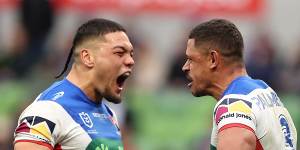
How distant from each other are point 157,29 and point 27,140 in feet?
38.7

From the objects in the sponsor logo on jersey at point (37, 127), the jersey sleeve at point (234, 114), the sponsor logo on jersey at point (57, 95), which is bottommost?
the sponsor logo on jersey at point (37, 127)

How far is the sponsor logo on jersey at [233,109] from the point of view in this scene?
334 inches

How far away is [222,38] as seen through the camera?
8.89 metres

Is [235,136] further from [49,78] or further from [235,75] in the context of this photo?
[49,78]

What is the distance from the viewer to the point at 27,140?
342 inches

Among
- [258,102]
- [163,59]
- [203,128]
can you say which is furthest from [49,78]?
[258,102]

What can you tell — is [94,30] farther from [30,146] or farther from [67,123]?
[30,146]

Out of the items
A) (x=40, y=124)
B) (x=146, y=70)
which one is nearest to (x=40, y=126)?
(x=40, y=124)

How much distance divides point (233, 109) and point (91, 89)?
1317 mm

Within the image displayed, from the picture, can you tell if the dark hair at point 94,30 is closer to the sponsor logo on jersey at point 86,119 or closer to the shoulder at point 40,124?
the sponsor logo on jersey at point 86,119

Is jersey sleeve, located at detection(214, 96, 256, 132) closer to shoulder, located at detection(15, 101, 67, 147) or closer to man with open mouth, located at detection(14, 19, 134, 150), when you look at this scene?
man with open mouth, located at detection(14, 19, 134, 150)

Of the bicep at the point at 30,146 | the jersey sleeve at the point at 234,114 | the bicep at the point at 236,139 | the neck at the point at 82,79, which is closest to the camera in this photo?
the bicep at the point at 236,139

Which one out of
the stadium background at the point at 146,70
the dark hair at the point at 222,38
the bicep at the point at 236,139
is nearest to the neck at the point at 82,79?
the dark hair at the point at 222,38

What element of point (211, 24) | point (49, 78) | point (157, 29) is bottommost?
point (157, 29)
